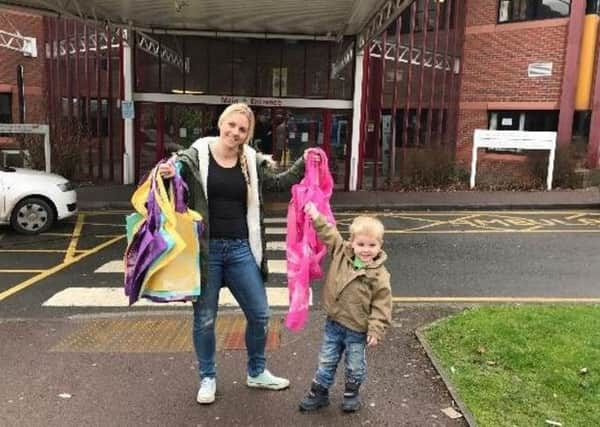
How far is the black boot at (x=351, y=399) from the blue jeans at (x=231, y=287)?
0.62 m

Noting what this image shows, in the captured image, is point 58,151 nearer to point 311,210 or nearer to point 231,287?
point 231,287

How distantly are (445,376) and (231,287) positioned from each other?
1.59 meters

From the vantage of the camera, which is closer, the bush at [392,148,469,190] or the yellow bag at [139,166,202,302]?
the yellow bag at [139,166,202,302]

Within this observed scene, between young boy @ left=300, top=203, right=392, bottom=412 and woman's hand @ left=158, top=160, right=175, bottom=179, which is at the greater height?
woman's hand @ left=158, top=160, right=175, bottom=179

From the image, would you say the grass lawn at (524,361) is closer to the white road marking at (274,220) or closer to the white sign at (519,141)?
the white road marking at (274,220)

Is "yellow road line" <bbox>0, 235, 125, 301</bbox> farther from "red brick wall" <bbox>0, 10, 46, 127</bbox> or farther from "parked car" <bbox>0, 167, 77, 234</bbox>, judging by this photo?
"red brick wall" <bbox>0, 10, 46, 127</bbox>

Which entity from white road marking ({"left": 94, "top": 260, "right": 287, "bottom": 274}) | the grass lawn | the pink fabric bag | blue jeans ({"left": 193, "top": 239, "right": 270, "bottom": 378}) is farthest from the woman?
white road marking ({"left": 94, "top": 260, "right": 287, "bottom": 274})

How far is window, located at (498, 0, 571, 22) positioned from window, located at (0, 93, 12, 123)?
55.4 ft

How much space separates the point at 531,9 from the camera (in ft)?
62.8

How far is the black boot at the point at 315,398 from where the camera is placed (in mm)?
3828

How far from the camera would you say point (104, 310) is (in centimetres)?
629

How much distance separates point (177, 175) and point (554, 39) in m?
17.7

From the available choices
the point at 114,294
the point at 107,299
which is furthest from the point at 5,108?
the point at 107,299

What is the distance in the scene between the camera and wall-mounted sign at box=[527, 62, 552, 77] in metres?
18.8
